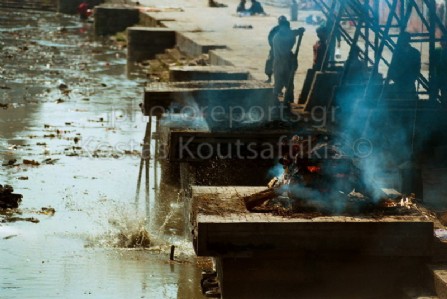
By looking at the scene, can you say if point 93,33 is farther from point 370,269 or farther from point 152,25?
point 370,269

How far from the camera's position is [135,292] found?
10586mm

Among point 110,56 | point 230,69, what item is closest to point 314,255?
point 230,69

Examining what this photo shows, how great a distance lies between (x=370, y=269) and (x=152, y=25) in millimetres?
27480

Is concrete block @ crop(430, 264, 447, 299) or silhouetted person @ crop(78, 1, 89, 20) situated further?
silhouetted person @ crop(78, 1, 89, 20)

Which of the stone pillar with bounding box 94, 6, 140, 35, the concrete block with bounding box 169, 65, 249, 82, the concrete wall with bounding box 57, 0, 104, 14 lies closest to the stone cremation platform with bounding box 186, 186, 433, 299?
the concrete block with bounding box 169, 65, 249, 82

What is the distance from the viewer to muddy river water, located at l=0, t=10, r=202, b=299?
11.0 m

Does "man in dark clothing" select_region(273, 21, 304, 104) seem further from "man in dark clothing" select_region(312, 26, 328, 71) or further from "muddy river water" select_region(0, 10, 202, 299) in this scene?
"muddy river water" select_region(0, 10, 202, 299)

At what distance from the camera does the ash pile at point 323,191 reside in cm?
944

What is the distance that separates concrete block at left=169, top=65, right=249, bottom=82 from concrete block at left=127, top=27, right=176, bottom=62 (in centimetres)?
1140

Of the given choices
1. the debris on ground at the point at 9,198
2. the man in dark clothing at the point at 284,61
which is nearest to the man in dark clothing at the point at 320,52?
the man in dark clothing at the point at 284,61

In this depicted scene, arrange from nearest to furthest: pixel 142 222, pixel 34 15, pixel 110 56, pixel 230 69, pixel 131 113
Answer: pixel 142 222 → pixel 230 69 → pixel 131 113 → pixel 110 56 → pixel 34 15

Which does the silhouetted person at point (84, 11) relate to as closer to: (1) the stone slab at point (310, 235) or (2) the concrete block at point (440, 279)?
(1) the stone slab at point (310, 235)

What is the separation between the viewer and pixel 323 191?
9.57 meters

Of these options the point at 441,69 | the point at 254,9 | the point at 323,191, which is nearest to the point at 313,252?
the point at 323,191
